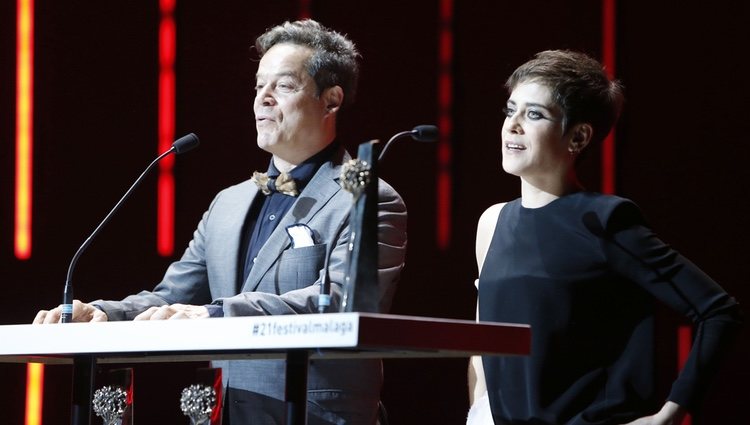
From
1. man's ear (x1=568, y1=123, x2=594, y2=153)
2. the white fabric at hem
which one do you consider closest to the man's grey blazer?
the white fabric at hem

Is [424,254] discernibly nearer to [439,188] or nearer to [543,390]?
[439,188]

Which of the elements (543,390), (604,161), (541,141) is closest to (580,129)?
(541,141)

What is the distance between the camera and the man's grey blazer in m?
2.93

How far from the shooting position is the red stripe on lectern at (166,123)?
4.52 metres

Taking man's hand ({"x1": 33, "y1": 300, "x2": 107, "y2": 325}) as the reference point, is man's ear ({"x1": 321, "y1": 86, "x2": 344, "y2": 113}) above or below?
above

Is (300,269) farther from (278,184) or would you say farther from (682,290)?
(682,290)

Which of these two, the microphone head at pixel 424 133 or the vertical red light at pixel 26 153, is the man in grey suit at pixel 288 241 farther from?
the vertical red light at pixel 26 153

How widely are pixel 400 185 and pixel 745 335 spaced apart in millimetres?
1375

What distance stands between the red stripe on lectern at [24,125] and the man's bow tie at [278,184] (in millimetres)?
1320

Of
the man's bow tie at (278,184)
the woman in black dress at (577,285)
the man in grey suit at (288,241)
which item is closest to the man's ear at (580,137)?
the woman in black dress at (577,285)

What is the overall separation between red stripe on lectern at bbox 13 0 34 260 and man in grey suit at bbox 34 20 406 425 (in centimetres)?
111

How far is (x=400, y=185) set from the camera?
185 inches

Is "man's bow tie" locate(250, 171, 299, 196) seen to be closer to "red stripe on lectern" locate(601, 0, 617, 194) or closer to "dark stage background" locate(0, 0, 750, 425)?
"dark stage background" locate(0, 0, 750, 425)

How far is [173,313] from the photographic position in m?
2.61
